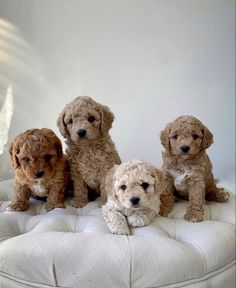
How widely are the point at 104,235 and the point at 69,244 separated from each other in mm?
120

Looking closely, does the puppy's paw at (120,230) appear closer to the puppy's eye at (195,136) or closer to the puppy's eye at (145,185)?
the puppy's eye at (145,185)

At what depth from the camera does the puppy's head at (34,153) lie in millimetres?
1175

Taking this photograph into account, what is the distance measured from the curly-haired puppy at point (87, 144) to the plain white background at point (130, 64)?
1.37 ft

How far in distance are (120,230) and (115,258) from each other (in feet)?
0.55

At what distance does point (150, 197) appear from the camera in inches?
44.7

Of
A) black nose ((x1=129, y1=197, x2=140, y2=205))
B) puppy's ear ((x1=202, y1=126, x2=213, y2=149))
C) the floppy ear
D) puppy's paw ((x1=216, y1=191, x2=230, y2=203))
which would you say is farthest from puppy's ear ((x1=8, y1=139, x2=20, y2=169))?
puppy's paw ((x1=216, y1=191, x2=230, y2=203))

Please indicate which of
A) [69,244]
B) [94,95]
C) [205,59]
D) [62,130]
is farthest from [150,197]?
[205,59]

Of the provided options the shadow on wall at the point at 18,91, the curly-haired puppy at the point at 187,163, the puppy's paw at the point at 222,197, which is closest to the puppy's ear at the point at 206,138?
the curly-haired puppy at the point at 187,163

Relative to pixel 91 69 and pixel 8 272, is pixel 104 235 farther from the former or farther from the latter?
pixel 91 69

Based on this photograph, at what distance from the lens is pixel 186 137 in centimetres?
130

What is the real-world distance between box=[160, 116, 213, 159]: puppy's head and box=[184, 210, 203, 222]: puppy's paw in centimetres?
22

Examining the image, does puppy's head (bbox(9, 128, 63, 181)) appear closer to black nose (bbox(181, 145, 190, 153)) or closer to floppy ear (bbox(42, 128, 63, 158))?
floppy ear (bbox(42, 128, 63, 158))

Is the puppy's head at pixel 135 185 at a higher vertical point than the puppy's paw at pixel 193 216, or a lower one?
higher

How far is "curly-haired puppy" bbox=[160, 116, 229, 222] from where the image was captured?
1.30m
